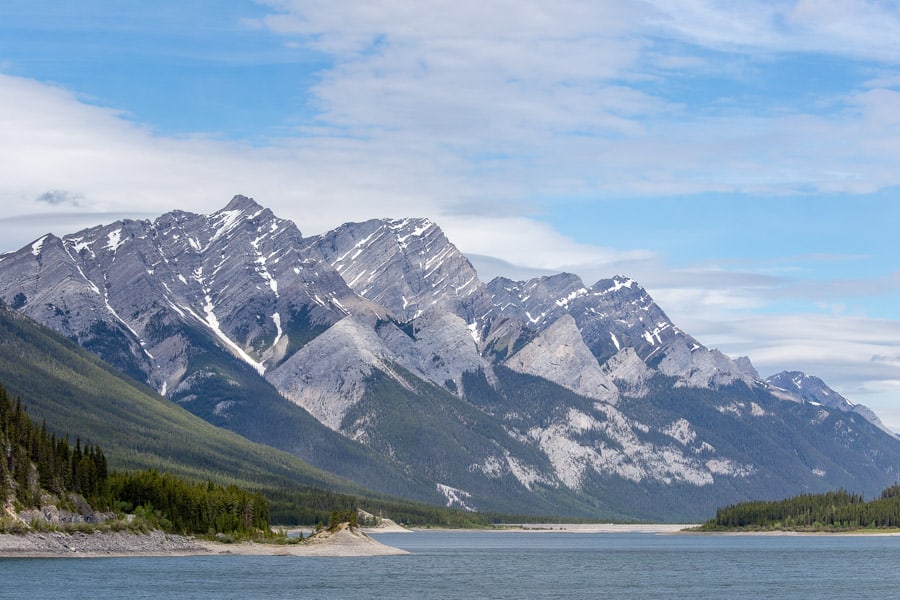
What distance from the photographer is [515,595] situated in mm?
180875

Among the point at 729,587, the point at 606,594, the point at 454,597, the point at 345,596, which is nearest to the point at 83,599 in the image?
the point at 345,596

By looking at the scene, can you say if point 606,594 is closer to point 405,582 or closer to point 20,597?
point 405,582

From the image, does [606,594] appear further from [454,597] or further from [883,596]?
[883,596]

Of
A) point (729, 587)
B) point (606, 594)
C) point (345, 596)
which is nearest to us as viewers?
point (345, 596)

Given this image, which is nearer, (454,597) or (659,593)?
(454,597)

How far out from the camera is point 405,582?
7781 inches

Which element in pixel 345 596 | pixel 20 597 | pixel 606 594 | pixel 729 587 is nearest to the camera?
pixel 20 597

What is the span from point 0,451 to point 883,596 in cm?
11222

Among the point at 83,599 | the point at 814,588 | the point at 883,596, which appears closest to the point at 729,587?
the point at 814,588

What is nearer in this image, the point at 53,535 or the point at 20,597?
the point at 20,597

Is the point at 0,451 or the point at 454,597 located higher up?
the point at 0,451

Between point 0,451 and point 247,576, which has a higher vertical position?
point 0,451

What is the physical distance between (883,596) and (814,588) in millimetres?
14895

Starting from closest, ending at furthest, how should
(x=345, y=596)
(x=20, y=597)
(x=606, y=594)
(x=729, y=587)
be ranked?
(x=20, y=597) < (x=345, y=596) < (x=606, y=594) < (x=729, y=587)
